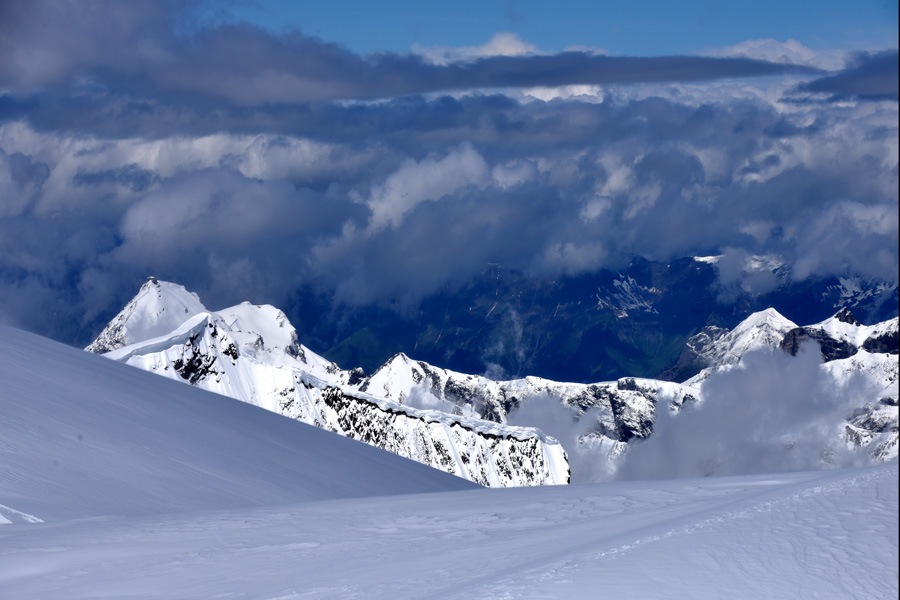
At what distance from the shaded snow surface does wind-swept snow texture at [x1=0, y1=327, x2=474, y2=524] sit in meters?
0.11

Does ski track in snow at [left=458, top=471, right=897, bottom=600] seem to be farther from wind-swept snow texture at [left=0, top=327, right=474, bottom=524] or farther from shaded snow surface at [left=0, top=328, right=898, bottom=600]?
wind-swept snow texture at [left=0, top=327, right=474, bottom=524]

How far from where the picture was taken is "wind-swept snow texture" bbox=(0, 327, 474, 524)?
2483 centimetres

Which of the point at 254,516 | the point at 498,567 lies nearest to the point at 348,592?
the point at 498,567

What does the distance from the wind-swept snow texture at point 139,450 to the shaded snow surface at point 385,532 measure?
0.11 m

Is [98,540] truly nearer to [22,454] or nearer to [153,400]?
[22,454]

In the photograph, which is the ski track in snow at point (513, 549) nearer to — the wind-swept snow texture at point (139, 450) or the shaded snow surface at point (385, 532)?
the shaded snow surface at point (385, 532)

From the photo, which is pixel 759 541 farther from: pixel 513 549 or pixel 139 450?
pixel 139 450

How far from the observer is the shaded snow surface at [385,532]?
473 inches

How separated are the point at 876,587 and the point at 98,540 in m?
14.4

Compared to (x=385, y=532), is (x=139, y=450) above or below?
above

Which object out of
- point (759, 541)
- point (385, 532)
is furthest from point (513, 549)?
point (759, 541)

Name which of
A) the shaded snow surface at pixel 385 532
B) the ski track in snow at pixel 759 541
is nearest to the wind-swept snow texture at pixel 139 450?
the shaded snow surface at pixel 385 532

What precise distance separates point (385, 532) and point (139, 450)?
15193 mm

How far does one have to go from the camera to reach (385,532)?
1877 cm
